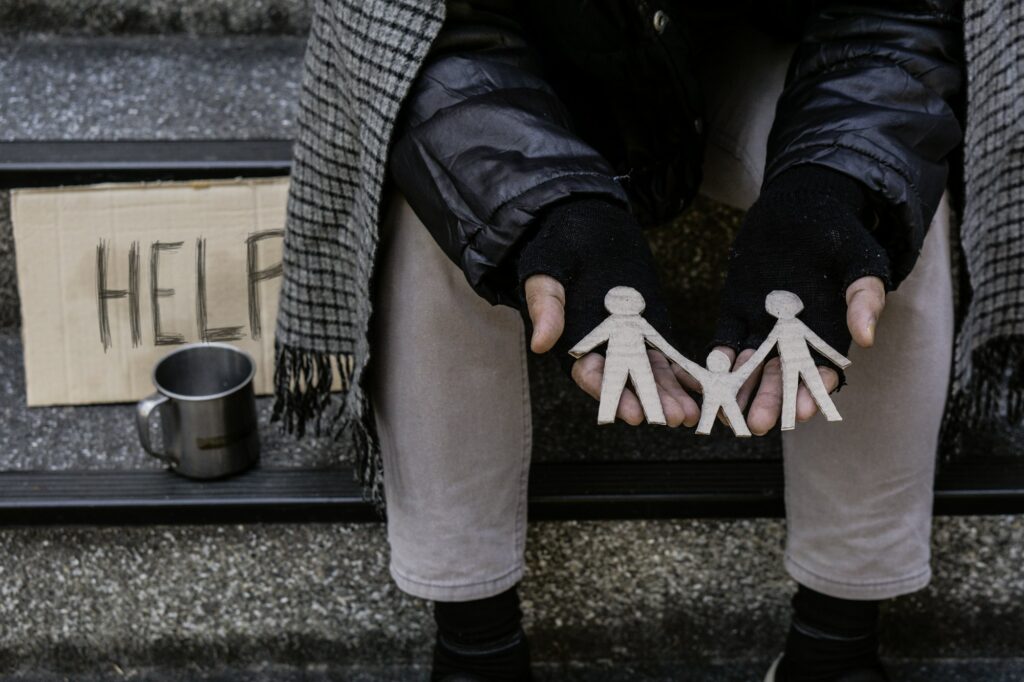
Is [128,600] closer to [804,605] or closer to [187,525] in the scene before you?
[187,525]

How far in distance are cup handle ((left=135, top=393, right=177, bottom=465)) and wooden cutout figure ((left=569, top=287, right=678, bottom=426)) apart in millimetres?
484

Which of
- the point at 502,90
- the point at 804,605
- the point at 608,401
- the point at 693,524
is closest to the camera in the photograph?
the point at 608,401

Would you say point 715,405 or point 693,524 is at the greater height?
point 715,405

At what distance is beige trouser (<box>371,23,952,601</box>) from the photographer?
0.81 meters

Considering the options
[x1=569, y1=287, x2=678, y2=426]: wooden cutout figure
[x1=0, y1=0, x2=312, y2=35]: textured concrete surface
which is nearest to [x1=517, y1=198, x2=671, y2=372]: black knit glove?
[x1=569, y1=287, x2=678, y2=426]: wooden cutout figure

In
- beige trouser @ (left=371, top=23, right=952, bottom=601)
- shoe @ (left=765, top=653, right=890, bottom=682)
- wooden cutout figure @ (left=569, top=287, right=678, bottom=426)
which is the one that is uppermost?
wooden cutout figure @ (left=569, top=287, right=678, bottom=426)

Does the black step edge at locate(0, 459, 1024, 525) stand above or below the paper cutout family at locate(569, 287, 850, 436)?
below

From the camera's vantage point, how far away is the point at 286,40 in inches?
54.2

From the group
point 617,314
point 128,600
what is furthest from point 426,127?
point 128,600

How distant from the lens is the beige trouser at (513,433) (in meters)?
0.81

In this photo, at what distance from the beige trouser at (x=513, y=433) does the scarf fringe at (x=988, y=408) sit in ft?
0.32

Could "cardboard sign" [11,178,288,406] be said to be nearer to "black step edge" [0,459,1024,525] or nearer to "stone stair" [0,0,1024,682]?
"stone stair" [0,0,1024,682]

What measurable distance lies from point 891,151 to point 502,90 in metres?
0.25

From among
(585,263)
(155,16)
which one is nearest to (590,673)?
(585,263)
